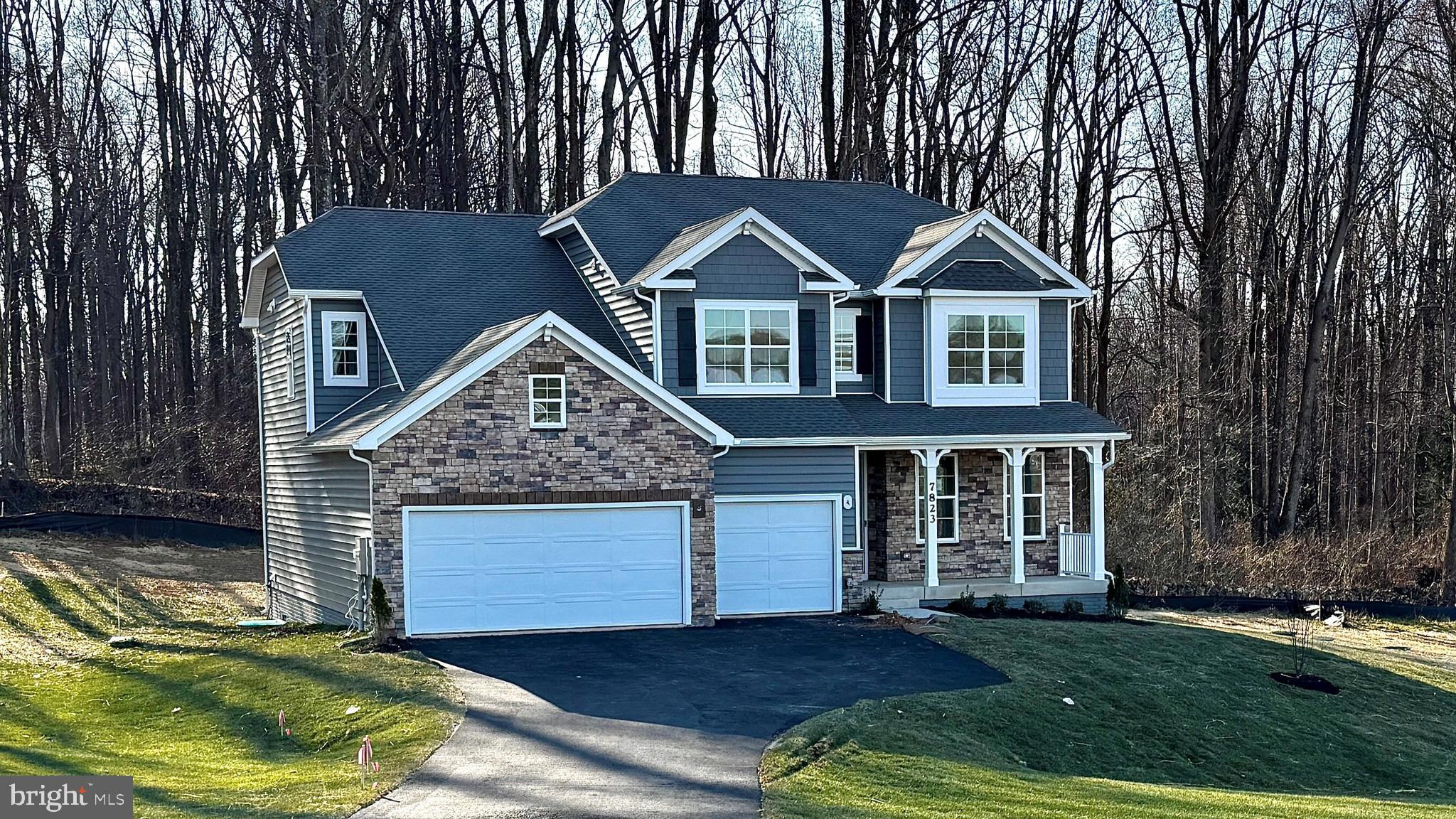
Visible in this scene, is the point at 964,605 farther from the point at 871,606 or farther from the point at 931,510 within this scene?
the point at 871,606

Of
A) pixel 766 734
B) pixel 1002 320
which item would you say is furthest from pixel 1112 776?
pixel 1002 320

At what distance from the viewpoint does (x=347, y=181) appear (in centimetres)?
4012

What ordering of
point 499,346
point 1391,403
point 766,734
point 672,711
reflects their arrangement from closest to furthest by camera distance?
point 766,734 < point 672,711 < point 499,346 < point 1391,403

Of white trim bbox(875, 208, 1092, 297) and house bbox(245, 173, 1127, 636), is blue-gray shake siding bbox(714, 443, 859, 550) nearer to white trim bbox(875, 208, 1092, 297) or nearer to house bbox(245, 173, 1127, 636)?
house bbox(245, 173, 1127, 636)

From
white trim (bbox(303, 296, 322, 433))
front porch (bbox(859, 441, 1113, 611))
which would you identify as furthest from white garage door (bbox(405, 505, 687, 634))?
front porch (bbox(859, 441, 1113, 611))

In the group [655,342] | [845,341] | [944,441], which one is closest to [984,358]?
[944,441]

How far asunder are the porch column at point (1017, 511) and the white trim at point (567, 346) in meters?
5.71

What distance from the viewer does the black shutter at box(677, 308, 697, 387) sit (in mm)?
23516

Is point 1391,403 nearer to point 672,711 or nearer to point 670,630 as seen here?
point 670,630

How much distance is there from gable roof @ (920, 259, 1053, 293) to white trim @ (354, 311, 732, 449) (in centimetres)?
573

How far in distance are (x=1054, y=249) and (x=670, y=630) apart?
2249 centimetres

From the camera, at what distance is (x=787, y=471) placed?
23109 millimetres

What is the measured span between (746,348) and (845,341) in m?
2.34

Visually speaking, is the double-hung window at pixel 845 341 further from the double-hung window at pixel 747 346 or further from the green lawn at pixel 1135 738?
the green lawn at pixel 1135 738
